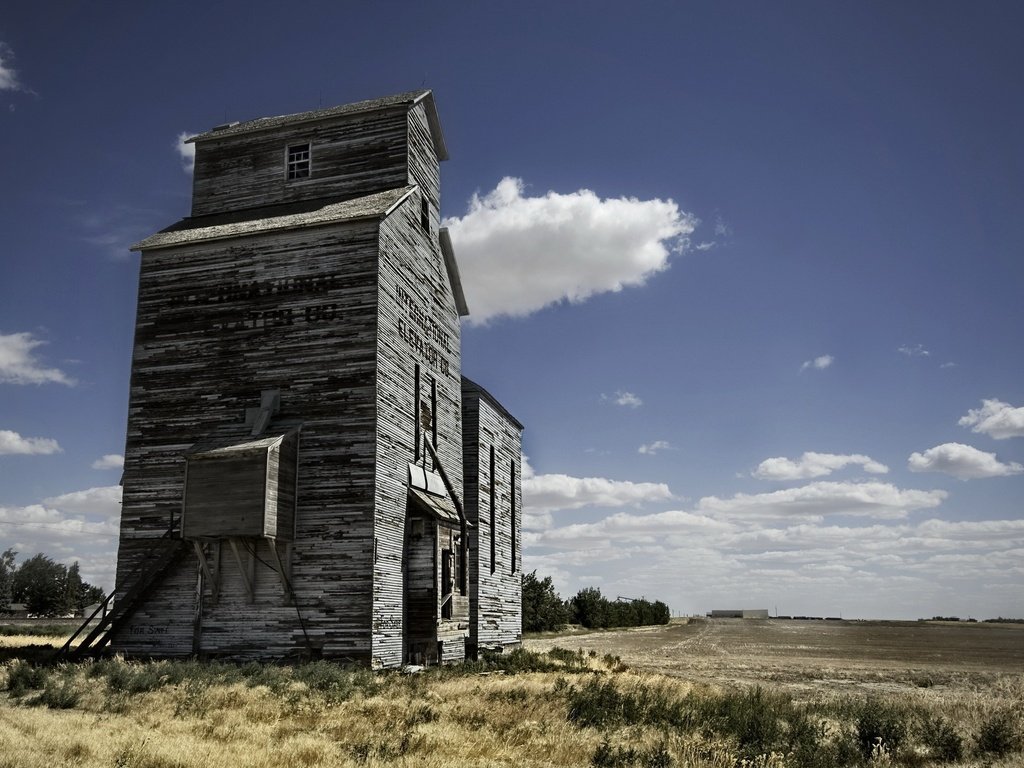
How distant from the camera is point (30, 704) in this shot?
16312 millimetres

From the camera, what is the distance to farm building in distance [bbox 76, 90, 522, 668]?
23359mm

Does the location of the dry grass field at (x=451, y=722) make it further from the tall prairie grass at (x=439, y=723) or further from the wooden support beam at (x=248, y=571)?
the wooden support beam at (x=248, y=571)

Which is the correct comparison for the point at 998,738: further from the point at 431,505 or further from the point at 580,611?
the point at 580,611

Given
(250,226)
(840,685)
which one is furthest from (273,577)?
(840,685)

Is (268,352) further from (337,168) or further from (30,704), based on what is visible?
(30,704)

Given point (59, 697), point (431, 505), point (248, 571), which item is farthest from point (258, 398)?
point (59, 697)

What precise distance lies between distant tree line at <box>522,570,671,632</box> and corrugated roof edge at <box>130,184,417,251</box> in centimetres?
4279

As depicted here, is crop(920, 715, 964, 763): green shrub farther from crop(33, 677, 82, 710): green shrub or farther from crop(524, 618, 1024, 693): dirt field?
crop(33, 677, 82, 710): green shrub

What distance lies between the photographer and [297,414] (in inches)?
980

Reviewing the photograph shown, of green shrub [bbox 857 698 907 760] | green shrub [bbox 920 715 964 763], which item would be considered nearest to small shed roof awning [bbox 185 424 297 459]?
green shrub [bbox 857 698 907 760]

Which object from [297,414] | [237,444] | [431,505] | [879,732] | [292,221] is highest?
[292,221]

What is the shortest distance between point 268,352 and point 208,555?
19.8ft

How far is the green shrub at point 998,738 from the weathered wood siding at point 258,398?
14367mm

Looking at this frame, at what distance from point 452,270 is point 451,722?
20.5 m
